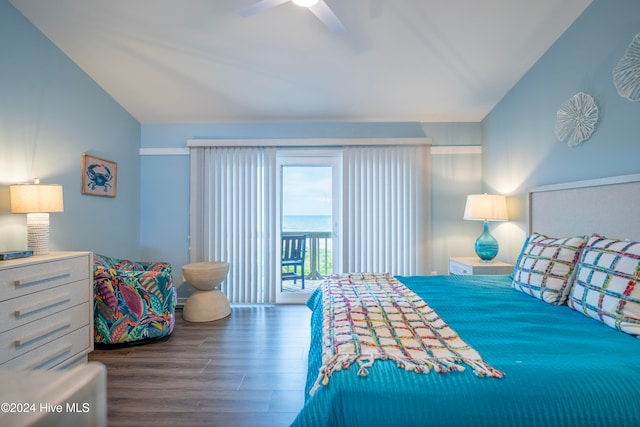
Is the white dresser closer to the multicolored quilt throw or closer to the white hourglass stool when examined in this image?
the white hourglass stool

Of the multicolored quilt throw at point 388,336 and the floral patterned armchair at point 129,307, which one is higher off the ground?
the multicolored quilt throw at point 388,336

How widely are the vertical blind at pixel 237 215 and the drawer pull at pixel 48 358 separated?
1693 mm

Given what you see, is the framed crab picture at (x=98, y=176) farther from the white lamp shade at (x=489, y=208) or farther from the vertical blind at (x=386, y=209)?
the white lamp shade at (x=489, y=208)

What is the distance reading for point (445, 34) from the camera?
261 centimetres

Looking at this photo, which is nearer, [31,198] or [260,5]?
[260,5]

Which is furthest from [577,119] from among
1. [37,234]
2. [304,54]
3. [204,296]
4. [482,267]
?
[37,234]

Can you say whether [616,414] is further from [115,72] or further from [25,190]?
[115,72]

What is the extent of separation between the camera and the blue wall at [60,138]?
7.94 feet

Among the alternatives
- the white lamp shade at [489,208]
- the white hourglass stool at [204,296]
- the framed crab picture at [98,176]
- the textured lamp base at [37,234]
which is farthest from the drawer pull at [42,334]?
the white lamp shade at [489,208]

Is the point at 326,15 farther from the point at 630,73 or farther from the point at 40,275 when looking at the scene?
the point at 40,275

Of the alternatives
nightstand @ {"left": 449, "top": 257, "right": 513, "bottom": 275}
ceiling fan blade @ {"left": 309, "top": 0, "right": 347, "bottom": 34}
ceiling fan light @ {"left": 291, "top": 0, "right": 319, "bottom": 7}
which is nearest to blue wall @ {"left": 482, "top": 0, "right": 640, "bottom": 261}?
nightstand @ {"left": 449, "top": 257, "right": 513, "bottom": 275}

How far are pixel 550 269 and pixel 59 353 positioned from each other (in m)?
3.42

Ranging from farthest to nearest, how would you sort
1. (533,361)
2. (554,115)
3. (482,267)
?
(482,267), (554,115), (533,361)

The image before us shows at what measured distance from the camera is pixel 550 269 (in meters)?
1.89
